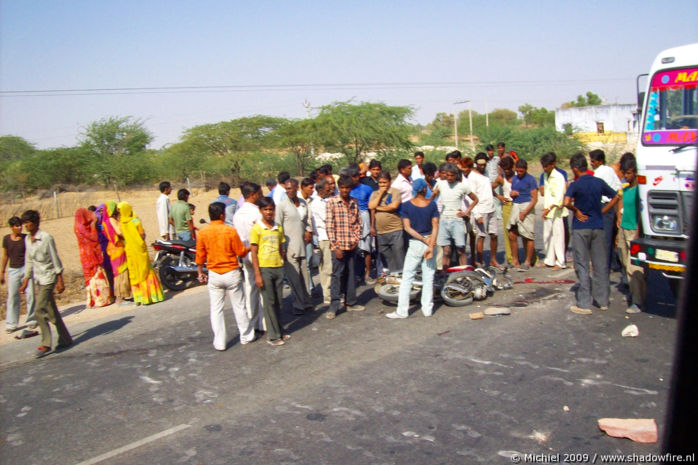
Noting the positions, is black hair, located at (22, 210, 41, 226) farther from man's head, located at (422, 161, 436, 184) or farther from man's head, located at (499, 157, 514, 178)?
man's head, located at (499, 157, 514, 178)

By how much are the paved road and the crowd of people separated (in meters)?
0.52

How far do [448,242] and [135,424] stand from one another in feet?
18.1

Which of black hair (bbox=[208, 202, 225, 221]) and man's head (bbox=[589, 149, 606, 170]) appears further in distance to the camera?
man's head (bbox=[589, 149, 606, 170])

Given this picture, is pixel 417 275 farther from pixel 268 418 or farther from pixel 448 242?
pixel 268 418

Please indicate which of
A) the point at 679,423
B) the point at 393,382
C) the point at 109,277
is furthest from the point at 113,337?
the point at 679,423

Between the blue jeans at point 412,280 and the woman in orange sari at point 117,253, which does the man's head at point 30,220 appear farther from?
the blue jeans at point 412,280

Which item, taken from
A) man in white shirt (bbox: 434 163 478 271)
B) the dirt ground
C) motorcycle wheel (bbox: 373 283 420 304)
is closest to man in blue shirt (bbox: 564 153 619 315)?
man in white shirt (bbox: 434 163 478 271)

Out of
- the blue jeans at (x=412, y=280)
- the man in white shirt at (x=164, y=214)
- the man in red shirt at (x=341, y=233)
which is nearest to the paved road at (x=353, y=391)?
the blue jeans at (x=412, y=280)

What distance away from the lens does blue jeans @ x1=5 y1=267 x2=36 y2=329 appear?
27.8 ft

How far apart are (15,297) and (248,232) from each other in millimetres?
3865

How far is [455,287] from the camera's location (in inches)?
313

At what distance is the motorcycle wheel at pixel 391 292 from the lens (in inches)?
316

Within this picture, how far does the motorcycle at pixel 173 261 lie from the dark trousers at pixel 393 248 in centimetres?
374

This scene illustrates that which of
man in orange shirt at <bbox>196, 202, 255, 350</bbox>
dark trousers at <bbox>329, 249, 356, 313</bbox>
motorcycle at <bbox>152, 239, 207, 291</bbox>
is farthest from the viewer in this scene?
motorcycle at <bbox>152, 239, 207, 291</bbox>
